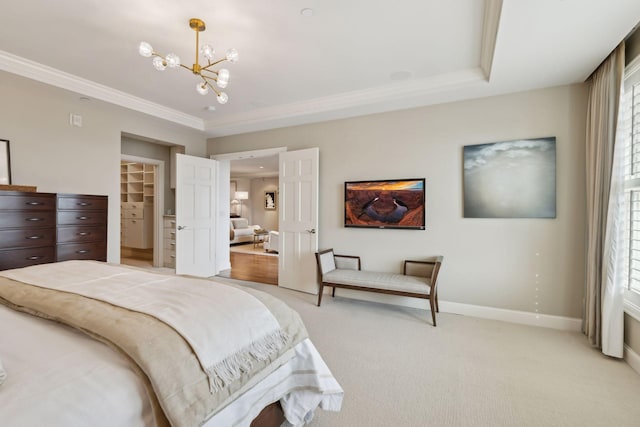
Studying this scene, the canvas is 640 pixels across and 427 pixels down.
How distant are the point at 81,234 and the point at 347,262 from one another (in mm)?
3221

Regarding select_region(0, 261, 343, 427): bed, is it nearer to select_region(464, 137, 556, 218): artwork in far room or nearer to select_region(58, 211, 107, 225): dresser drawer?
select_region(58, 211, 107, 225): dresser drawer

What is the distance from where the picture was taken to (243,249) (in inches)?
336

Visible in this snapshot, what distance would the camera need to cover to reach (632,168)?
2.42 m

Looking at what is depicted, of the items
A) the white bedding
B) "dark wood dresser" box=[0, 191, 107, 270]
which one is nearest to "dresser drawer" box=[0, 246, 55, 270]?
"dark wood dresser" box=[0, 191, 107, 270]

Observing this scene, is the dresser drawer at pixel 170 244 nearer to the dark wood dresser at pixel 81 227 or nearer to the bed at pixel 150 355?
the dark wood dresser at pixel 81 227

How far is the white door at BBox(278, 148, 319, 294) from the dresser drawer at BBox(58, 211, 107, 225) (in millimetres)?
2286

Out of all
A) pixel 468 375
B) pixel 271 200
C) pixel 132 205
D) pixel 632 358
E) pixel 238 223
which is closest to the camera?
pixel 468 375

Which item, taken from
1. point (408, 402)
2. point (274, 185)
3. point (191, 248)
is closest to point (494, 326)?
point (408, 402)

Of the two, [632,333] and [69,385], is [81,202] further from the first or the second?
[632,333]

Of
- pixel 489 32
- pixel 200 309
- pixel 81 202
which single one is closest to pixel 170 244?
pixel 81 202

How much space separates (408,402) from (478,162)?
266cm

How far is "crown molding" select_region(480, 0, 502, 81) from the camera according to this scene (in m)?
2.08

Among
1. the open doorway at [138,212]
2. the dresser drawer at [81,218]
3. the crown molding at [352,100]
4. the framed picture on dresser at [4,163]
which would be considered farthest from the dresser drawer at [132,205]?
the framed picture on dresser at [4,163]

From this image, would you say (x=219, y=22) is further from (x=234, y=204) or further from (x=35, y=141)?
(x=234, y=204)
